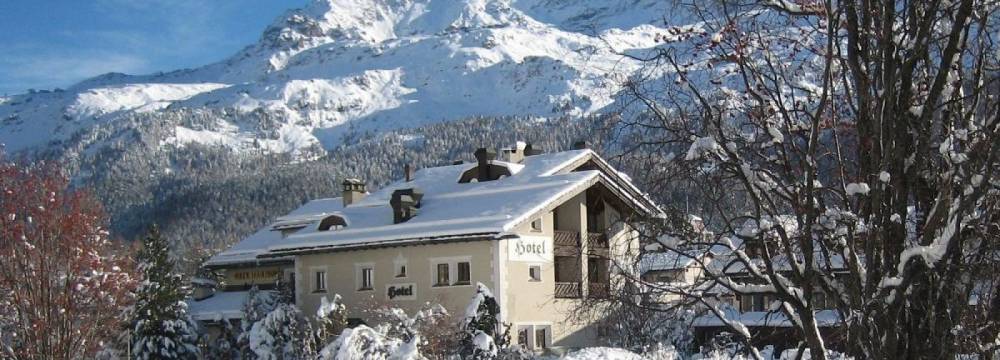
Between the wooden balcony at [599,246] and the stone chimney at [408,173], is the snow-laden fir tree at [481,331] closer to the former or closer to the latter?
the wooden balcony at [599,246]

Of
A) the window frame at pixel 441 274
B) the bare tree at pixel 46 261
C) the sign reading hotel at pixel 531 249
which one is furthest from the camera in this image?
the window frame at pixel 441 274

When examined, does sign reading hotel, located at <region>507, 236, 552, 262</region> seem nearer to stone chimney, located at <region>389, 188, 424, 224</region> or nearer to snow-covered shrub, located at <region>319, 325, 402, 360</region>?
stone chimney, located at <region>389, 188, 424, 224</region>

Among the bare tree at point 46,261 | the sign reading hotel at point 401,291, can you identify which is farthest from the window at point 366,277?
the bare tree at point 46,261

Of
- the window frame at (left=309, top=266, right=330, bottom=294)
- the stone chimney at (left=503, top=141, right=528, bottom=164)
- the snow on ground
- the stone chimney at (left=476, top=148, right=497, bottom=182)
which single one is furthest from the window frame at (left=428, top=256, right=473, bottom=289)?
the snow on ground

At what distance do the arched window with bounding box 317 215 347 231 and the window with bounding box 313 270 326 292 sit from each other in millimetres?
1438

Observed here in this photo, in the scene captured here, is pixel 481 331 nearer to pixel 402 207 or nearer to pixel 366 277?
pixel 402 207

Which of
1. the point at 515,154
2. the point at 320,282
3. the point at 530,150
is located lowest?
the point at 320,282

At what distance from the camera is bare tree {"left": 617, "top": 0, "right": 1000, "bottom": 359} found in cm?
710

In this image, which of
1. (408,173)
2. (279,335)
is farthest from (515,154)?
(279,335)

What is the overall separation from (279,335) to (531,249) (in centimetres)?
822

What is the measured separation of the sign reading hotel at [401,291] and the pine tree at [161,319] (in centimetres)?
1019

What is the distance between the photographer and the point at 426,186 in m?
37.8

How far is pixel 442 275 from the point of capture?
32.8 m

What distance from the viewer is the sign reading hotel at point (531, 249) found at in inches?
1266
